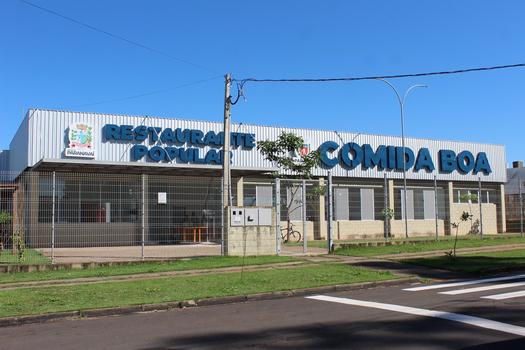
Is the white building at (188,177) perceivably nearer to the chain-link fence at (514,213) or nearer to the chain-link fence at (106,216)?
the chain-link fence at (106,216)

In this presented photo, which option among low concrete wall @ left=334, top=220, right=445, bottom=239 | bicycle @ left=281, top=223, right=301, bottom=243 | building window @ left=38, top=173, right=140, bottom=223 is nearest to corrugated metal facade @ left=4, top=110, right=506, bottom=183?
building window @ left=38, top=173, right=140, bottom=223

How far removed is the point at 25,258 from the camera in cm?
1769

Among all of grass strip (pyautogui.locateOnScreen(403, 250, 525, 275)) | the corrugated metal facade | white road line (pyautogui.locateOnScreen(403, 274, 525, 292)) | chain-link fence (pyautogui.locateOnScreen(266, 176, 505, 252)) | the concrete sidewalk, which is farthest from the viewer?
chain-link fence (pyautogui.locateOnScreen(266, 176, 505, 252))

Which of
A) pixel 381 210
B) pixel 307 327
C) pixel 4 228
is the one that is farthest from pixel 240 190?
pixel 307 327

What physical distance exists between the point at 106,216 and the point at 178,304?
1213 cm

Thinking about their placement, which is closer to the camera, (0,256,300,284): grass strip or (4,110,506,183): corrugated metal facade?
(0,256,300,284): grass strip

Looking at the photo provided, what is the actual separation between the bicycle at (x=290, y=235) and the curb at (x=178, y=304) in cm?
1451

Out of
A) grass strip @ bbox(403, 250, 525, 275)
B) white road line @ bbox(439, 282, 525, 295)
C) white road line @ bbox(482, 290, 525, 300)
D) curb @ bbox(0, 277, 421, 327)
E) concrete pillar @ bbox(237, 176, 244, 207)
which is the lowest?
curb @ bbox(0, 277, 421, 327)

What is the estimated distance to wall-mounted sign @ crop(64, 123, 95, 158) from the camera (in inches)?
1025

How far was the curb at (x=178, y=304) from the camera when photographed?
9336mm

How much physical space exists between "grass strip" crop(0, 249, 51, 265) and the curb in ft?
24.3

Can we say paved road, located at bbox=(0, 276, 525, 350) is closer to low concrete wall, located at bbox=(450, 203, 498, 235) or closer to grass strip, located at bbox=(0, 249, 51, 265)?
grass strip, located at bbox=(0, 249, 51, 265)

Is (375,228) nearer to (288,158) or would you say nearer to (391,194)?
(391,194)

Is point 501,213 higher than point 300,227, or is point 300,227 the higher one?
point 501,213
